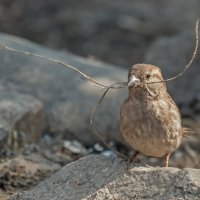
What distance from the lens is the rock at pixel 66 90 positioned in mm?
8195

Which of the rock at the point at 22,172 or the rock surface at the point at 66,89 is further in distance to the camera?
the rock surface at the point at 66,89

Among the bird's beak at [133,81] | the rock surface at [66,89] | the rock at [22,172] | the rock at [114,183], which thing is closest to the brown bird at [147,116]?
the bird's beak at [133,81]

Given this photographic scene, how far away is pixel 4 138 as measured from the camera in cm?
729

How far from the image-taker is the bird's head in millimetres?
5570

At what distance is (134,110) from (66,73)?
3127mm

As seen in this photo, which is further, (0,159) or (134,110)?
(0,159)

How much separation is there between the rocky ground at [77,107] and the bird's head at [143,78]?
22.3 inches

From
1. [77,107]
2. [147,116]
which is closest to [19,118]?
[77,107]

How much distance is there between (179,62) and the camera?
10.6m

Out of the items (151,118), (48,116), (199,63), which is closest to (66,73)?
(48,116)

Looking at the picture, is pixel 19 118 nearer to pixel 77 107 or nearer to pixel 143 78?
pixel 77 107

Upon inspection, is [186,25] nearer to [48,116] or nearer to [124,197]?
[48,116]

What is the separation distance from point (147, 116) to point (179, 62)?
5058 millimetres

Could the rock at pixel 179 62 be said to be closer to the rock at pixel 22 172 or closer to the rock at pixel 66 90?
the rock at pixel 66 90
